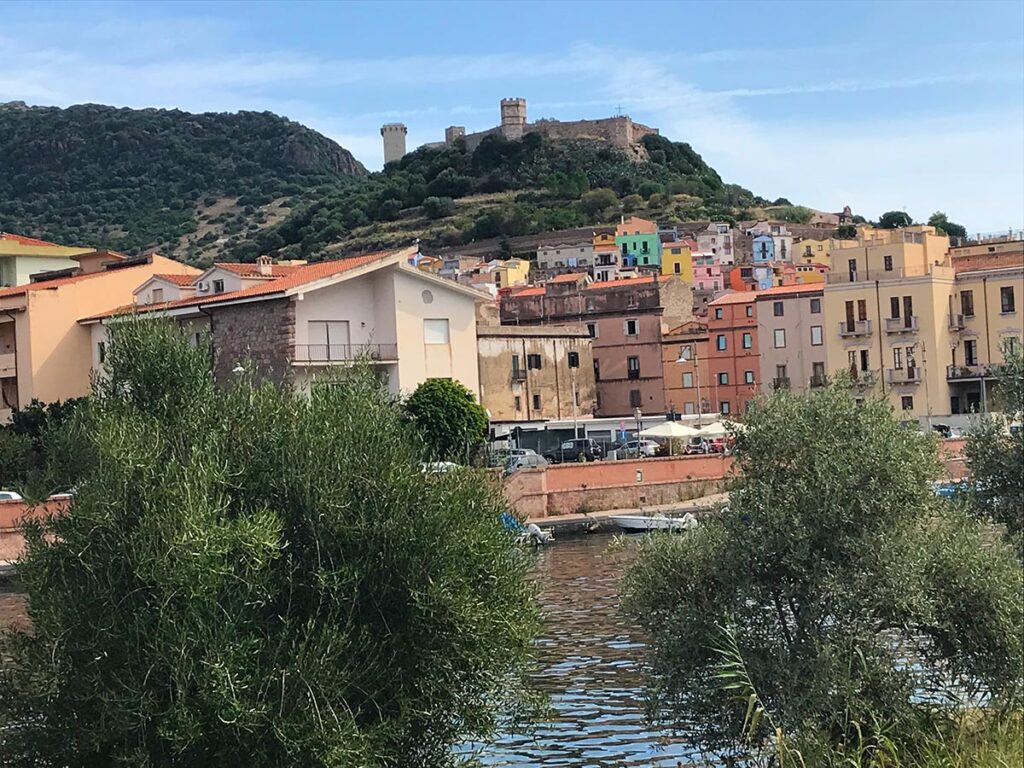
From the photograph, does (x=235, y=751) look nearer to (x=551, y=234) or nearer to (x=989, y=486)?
(x=989, y=486)

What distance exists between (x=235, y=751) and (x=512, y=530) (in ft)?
14.4

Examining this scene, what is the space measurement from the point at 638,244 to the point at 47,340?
8557cm

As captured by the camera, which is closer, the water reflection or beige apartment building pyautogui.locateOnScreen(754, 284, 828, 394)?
the water reflection

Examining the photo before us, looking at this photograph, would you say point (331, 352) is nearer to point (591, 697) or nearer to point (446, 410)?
point (446, 410)

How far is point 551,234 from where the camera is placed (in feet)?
494

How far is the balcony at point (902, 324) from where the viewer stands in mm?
68438

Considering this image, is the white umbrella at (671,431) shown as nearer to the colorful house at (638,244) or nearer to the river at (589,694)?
the river at (589,694)

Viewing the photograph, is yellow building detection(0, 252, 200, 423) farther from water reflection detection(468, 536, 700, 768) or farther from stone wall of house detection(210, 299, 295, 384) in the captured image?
water reflection detection(468, 536, 700, 768)

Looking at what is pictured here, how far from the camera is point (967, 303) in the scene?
226 feet

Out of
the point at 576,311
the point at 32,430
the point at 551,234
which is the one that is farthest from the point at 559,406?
the point at 551,234

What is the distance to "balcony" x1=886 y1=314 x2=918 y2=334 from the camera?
6844 centimetres

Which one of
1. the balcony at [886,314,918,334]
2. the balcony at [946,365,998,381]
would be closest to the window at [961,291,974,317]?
the balcony at [886,314,918,334]

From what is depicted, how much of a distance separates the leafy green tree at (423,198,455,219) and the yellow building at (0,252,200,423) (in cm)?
9894

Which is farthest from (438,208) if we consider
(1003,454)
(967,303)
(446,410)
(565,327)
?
(1003,454)
